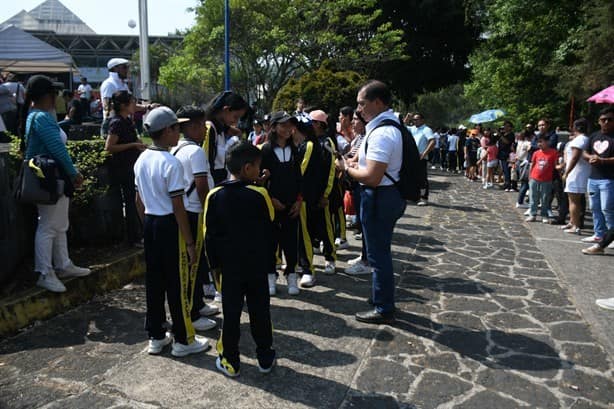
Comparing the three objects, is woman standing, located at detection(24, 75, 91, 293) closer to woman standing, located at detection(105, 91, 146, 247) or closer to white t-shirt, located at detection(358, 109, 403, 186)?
woman standing, located at detection(105, 91, 146, 247)

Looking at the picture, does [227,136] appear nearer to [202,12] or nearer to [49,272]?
[49,272]

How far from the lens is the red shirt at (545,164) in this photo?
9.71 metres

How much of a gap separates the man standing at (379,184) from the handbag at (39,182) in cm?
258

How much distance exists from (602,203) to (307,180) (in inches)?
177

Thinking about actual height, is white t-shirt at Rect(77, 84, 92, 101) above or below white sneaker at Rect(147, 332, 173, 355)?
above

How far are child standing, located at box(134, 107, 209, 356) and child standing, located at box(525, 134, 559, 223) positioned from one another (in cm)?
812

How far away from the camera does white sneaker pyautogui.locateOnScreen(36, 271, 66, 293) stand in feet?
15.1

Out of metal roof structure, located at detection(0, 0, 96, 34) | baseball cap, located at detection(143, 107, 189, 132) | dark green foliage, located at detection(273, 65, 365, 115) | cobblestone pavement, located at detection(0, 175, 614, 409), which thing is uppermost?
metal roof structure, located at detection(0, 0, 96, 34)

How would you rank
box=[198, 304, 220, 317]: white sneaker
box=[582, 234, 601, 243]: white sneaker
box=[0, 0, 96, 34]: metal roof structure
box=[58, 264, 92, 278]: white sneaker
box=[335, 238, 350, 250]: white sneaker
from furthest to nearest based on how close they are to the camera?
box=[0, 0, 96, 34]: metal roof structure → box=[582, 234, 601, 243]: white sneaker → box=[335, 238, 350, 250]: white sneaker → box=[58, 264, 92, 278]: white sneaker → box=[198, 304, 220, 317]: white sneaker

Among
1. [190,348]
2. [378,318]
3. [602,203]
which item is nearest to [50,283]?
[190,348]

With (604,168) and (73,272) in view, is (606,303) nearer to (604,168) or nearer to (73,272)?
(604,168)

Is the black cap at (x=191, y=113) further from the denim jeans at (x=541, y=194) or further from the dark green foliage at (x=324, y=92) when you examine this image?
the dark green foliage at (x=324, y=92)

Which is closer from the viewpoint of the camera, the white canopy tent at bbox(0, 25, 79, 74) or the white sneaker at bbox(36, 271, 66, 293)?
the white sneaker at bbox(36, 271, 66, 293)

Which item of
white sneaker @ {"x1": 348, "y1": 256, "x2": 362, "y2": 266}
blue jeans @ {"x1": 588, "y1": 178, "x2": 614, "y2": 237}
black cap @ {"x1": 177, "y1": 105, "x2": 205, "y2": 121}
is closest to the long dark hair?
black cap @ {"x1": 177, "y1": 105, "x2": 205, "y2": 121}
